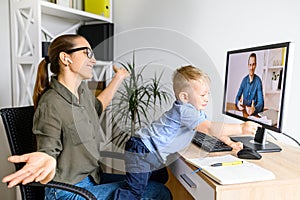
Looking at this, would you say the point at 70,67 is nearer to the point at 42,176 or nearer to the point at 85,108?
the point at 85,108

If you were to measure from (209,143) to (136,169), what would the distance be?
1.26 ft

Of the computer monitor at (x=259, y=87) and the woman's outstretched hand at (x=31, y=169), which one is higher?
the computer monitor at (x=259, y=87)

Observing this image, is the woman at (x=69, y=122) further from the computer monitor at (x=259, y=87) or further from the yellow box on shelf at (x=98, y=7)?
the yellow box on shelf at (x=98, y=7)

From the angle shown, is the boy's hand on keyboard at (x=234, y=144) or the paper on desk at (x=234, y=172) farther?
the boy's hand on keyboard at (x=234, y=144)

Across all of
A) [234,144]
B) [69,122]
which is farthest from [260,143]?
[69,122]

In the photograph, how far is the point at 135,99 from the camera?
1431 millimetres

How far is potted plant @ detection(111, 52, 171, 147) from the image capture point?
1.39 metres

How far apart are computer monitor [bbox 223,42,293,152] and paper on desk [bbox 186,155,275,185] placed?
25 centimetres

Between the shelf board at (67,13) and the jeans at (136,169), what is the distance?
99cm

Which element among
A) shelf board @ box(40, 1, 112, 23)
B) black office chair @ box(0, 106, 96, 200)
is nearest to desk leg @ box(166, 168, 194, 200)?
black office chair @ box(0, 106, 96, 200)

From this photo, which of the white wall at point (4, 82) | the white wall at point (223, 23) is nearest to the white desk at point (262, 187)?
the white wall at point (223, 23)

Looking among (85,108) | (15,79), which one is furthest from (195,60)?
(15,79)

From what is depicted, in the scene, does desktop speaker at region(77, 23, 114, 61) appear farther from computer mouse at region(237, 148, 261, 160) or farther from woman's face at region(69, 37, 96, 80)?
computer mouse at region(237, 148, 261, 160)

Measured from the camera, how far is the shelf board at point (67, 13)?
5.36 ft
